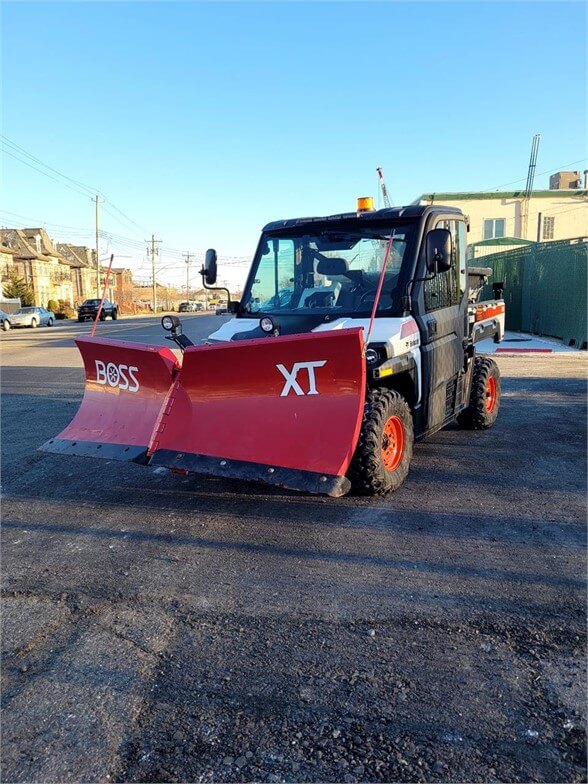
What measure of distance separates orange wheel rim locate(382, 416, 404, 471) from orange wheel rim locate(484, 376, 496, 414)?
2.61 metres

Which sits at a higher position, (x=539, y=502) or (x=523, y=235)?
(x=523, y=235)

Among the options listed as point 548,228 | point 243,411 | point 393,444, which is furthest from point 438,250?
point 548,228

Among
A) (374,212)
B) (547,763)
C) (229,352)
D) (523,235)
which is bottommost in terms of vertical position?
(547,763)

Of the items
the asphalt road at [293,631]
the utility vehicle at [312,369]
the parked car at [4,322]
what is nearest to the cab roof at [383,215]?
the utility vehicle at [312,369]

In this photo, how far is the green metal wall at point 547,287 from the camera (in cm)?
1631

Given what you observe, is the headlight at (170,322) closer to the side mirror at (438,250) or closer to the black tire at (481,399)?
the side mirror at (438,250)

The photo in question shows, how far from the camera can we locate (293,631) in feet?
10.4

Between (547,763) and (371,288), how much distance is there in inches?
154

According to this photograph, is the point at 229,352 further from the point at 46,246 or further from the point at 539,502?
the point at 46,246

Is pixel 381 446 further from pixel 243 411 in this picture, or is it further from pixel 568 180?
pixel 568 180

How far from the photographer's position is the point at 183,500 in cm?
514

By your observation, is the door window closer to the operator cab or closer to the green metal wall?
the operator cab

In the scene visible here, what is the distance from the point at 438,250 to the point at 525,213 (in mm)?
31367

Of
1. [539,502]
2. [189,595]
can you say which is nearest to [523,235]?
[539,502]
